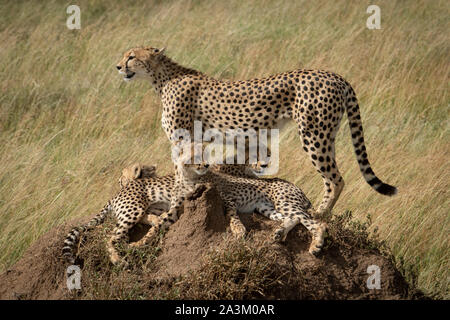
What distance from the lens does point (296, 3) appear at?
11555mm

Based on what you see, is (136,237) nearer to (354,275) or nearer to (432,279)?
(354,275)

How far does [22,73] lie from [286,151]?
4.43 meters

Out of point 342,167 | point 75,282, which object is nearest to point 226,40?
point 342,167

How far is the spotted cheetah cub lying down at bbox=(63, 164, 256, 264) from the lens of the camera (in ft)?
15.6

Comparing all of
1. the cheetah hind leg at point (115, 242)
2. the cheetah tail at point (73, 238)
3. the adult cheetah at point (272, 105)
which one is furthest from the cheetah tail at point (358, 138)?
the cheetah tail at point (73, 238)

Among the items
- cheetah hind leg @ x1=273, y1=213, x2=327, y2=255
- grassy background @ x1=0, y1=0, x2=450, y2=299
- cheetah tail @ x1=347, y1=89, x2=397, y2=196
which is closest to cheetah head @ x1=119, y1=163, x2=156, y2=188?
grassy background @ x1=0, y1=0, x2=450, y2=299

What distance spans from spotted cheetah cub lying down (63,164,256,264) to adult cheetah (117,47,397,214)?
0.44 meters

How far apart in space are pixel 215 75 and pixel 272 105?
3.92 meters

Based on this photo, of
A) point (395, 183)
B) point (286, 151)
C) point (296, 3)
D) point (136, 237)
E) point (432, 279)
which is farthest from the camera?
point (296, 3)

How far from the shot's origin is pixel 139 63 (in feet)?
19.9

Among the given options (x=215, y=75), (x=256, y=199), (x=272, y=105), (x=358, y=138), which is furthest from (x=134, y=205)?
(x=215, y=75)

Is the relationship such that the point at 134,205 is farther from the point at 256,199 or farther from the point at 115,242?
the point at 256,199

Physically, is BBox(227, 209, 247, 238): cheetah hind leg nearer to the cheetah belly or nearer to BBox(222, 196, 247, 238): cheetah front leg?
BBox(222, 196, 247, 238): cheetah front leg

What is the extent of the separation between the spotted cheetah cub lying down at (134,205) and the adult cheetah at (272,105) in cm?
44
